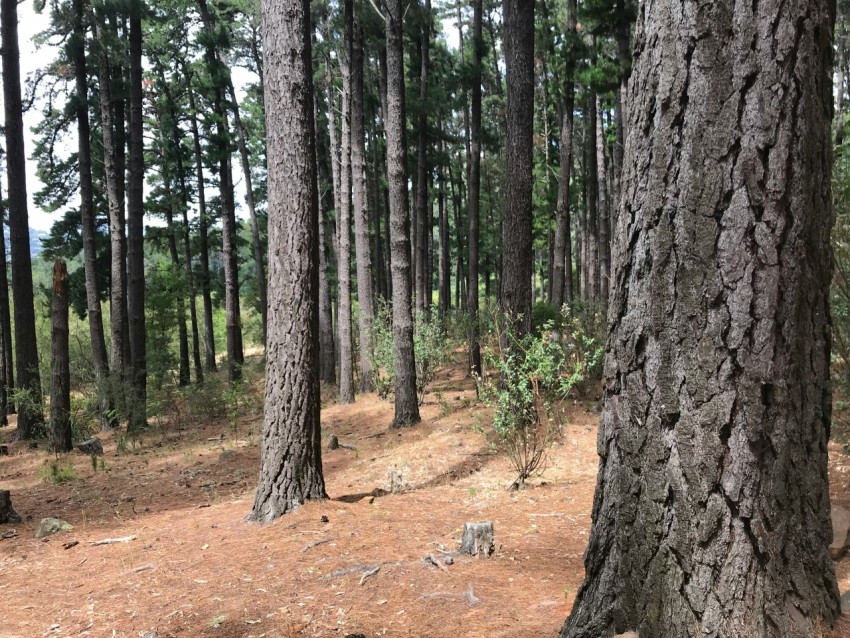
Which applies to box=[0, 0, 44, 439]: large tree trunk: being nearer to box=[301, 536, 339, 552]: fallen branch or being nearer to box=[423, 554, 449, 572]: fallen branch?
box=[301, 536, 339, 552]: fallen branch

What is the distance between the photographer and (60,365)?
9.91 m

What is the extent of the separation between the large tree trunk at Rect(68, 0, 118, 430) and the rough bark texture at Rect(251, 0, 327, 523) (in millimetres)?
8449

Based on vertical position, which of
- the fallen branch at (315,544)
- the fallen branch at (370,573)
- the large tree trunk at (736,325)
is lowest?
the fallen branch at (315,544)

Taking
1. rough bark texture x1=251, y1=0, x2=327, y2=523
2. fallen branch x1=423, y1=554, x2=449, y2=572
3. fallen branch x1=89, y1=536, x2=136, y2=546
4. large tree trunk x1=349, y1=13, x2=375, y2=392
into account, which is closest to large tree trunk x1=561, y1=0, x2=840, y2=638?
fallen branch x1=423, y1=554, x2=449, y2=572

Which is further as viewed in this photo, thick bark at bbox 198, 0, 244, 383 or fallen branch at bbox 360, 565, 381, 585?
thick bark at bbox 198, 0, 244, 383

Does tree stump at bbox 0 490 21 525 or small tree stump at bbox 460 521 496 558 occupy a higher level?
small tree stump at bbox 460 521 496 558

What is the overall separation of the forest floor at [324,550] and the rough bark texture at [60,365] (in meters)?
1.29

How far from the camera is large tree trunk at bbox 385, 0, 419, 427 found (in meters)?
9.59

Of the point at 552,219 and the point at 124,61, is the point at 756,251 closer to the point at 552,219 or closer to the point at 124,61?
the point at 124,61

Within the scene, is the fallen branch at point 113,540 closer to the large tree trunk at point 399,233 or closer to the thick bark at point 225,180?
the large tree trunk at point 399,233

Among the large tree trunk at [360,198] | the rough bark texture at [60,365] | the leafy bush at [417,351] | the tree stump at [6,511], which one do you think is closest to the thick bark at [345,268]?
the large tree trunk at [360,198]

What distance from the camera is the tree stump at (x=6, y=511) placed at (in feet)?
20.8

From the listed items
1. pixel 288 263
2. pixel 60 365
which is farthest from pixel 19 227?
pixel 288 263

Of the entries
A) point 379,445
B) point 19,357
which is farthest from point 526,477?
point 19,357
